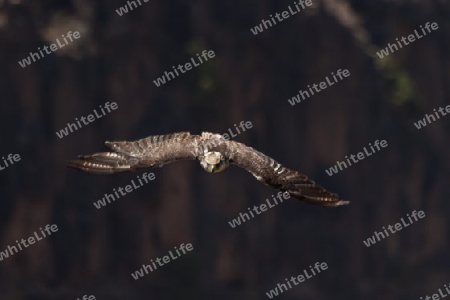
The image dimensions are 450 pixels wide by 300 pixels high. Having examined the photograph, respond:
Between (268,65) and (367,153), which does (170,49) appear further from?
(367,153)

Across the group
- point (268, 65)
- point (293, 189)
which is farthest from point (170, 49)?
point (293, 189)

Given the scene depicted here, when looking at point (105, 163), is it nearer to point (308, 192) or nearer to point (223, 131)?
point (308, 192)

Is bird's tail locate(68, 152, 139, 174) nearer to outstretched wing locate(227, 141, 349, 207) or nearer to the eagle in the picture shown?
the eagle

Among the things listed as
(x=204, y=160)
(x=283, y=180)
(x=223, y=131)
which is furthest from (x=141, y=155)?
(x=223, y=131)

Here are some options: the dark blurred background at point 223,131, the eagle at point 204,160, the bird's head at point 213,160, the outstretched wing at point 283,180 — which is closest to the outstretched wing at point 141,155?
the eagle at point 204,160

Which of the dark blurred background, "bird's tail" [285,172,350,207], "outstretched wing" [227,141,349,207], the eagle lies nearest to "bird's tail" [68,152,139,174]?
the eagle
